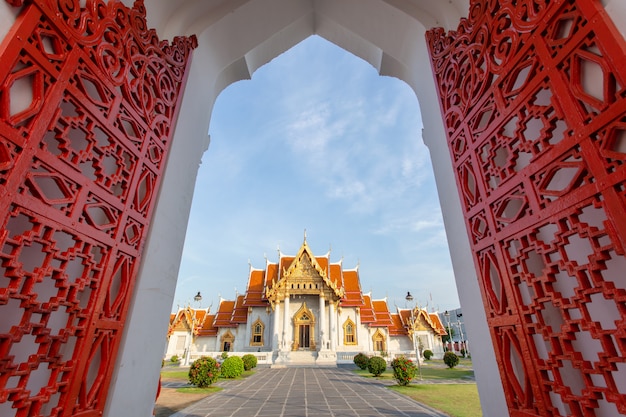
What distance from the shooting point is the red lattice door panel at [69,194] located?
147 cm

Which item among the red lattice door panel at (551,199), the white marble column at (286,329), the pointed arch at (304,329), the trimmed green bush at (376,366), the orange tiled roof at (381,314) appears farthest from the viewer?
the orange tiled roof at (381,314)

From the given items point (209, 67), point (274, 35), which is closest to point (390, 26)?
point (274, 35)

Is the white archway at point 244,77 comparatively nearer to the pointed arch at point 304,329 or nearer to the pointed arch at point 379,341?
the pointed arch at point 304,329

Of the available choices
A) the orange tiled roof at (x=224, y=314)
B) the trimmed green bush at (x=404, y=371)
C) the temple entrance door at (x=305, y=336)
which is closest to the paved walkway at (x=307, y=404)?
the trimmed green bush at (x=404, y=371)

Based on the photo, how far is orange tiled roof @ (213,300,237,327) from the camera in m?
23.7

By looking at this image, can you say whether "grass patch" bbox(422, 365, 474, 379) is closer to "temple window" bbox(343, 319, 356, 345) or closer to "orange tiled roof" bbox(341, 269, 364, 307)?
"temple window" bbox(343, 319, 356, 345)

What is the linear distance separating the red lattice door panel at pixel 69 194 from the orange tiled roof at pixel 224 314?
2330cm

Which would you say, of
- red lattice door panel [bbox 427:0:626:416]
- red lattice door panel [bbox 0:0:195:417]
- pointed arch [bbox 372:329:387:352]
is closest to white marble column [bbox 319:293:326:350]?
pointed arch [bbox 372:329:387:352]

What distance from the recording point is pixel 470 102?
259 cm

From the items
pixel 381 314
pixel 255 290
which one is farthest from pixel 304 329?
pixel 381 314

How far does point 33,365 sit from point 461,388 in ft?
38.0

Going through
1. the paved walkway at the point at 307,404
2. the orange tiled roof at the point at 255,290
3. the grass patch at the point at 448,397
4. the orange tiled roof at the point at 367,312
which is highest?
the orange tiled roof at the point at 255,290

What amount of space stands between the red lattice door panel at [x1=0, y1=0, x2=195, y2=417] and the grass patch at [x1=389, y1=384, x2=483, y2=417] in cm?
676

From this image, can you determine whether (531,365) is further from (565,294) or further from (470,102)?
(470,102)
